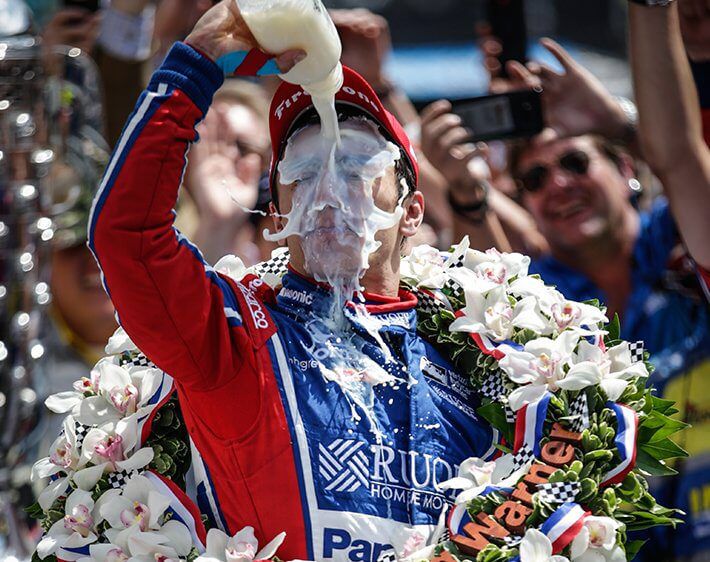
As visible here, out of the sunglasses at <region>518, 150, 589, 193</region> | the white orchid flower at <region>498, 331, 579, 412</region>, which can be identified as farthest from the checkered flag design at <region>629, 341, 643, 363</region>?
the sunglasses at <region>518, 150, 589, 193</region>

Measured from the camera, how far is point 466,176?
474cm

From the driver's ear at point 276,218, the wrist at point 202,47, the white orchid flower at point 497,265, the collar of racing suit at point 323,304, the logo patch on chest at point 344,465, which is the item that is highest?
the wrist at point 202,47

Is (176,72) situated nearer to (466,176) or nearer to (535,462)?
(535,462)

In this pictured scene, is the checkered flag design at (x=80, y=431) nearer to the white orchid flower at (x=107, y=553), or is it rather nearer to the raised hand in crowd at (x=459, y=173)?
the white orchid flower at (x=107, y=553)

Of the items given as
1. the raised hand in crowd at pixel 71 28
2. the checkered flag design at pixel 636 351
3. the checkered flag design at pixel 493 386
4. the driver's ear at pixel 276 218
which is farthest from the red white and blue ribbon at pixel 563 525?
the raised hand in crowd at pixel 71 28

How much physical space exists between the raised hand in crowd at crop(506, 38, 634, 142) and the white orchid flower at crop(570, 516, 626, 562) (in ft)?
8.01

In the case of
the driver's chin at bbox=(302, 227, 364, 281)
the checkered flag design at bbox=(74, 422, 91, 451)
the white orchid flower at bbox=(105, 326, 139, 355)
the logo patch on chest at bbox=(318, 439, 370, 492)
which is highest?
the driver's chin at bbox=(302, 227, 364, 281)

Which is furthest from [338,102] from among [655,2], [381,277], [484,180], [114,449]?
[484,180]

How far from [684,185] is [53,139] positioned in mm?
2387

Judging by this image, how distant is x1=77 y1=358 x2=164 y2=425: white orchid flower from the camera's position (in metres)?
3.14

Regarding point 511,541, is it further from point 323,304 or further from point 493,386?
point 323,304

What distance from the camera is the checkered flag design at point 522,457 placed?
9.47 ft

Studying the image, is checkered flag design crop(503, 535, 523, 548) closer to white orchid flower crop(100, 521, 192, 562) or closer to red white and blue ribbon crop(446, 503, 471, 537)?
red white and blue ribbon crop(446, 503, 471, 537)

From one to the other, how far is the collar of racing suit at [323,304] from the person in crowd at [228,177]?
187cm
